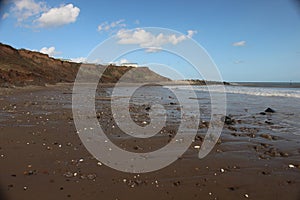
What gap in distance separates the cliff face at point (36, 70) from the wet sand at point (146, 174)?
2188 cm

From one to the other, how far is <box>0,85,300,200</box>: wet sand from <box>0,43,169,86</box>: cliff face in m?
21.9

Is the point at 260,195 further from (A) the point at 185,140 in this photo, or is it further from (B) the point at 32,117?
(B) the point at 32,117

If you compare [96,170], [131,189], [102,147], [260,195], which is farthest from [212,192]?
[102,147]

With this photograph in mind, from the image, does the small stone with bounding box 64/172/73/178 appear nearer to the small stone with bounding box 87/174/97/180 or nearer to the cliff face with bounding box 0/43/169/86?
the small stone with bounding box 87/174/97/180

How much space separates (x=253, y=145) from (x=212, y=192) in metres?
3.09

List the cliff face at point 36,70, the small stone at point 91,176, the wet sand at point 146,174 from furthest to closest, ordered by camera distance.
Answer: the cliff face at point 36,70
the small stone at point 91,176
the wet sand at point 146,174

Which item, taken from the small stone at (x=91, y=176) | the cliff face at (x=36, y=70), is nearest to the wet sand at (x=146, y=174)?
the small stone at (x=91, y=176)

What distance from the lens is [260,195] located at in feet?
12.7

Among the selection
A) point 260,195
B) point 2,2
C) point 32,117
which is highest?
point 2,2

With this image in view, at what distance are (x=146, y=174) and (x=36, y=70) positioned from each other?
41560mm

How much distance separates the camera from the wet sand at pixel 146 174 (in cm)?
386

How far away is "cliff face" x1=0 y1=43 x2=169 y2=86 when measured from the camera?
3033cm

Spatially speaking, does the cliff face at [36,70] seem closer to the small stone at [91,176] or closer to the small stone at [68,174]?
the small stone at [68,174]

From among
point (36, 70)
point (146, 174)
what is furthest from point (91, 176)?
point (36, 70)
